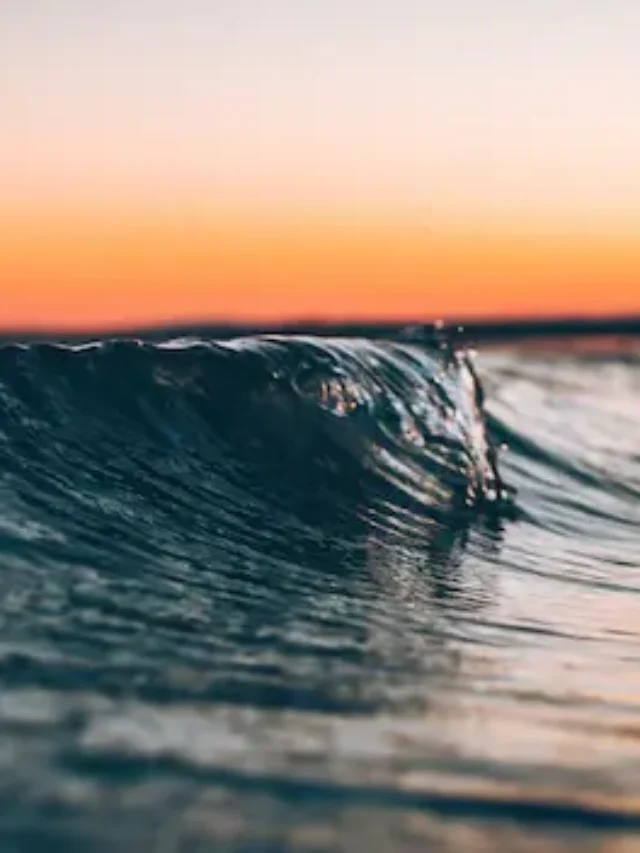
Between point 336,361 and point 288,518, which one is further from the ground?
point 336,361

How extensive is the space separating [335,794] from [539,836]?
1.35ft

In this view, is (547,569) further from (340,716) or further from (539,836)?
(539,836)

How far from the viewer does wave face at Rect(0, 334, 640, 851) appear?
9.58 feet

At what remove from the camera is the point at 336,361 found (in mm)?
8867

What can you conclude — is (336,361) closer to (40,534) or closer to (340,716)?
(40,534)

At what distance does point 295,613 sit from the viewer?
4.70 m

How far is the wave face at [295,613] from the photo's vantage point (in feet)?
9.58

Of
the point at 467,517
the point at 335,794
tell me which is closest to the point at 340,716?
the point at 335,794

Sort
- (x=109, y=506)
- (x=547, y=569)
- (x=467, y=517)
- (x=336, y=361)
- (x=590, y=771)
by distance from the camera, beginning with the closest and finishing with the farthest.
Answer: (x=590, y=771) < (x=109, y=506) < (x=547, y=569) < (x=467, y=517) < (x=336, y=361)

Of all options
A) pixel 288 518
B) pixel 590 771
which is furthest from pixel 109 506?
pixel 590 771

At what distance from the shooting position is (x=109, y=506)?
620 cm

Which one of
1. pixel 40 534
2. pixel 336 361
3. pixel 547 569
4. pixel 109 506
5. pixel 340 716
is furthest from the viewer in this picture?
pixel 336 361

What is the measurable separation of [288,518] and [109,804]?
4013mm

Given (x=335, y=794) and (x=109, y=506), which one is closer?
(x=335, y=794)
